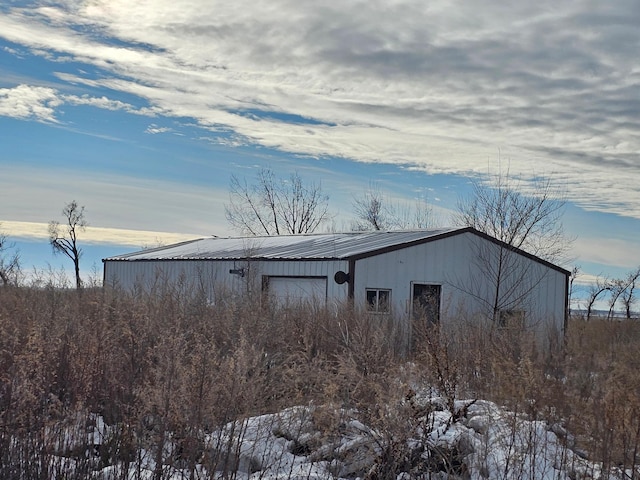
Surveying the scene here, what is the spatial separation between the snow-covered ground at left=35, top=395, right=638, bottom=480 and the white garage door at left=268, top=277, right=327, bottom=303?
11.2 metres

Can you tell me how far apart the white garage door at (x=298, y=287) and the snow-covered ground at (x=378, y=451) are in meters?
11.2

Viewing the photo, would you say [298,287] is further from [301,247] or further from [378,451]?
[378,451]

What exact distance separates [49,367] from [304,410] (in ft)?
8.55

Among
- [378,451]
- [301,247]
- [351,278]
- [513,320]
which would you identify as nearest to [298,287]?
[351,278]

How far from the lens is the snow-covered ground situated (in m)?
6.69

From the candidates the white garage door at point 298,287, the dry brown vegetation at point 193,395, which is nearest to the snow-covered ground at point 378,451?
the dry brown vegetation at point 193,395

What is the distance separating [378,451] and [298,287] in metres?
13.8

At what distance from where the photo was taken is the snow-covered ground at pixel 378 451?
669cm

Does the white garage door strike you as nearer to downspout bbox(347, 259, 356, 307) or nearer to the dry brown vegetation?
downspout bbox(347, 259, 356, 307)

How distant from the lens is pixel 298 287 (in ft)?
68.7

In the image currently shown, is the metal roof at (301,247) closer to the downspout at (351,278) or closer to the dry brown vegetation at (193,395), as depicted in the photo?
the downspout at (351,278)

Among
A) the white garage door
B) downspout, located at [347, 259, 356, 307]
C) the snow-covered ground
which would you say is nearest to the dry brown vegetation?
the snow-covered ground

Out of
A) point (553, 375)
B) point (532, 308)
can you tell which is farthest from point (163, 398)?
point (532, 308)

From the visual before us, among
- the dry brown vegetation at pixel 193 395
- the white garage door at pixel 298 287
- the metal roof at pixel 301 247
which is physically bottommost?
the dry brown vegetation at pixel 193 395
